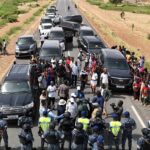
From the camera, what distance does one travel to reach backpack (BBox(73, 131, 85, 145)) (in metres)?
12.0

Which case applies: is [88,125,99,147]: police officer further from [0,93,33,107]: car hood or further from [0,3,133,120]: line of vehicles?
[0,93,33,107]: car hood

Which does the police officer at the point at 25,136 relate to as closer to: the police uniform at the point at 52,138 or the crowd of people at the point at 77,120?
the crowd of people at the point at 77,120

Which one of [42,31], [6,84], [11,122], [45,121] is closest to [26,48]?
[42,31]

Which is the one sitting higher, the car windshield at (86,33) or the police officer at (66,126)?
the police officer at (66,126)

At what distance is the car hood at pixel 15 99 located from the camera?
1671cm

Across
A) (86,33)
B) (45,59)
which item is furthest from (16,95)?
(86,33)

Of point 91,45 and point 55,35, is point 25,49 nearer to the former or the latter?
point 55,35

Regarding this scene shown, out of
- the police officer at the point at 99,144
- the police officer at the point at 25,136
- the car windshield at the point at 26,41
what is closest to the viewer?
the police officer at the point at 99,144

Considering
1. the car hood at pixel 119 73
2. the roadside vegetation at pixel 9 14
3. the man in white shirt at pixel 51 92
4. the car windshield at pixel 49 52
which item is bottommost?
the roadside vegetation at pixel 9 14

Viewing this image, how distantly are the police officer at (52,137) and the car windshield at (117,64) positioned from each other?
40.5ft

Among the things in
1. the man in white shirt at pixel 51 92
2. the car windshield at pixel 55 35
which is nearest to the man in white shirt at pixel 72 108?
the man in white shirt at pixel 51 92

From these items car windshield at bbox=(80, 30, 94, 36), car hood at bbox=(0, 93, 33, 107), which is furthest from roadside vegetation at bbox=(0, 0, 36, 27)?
car hood at bbox=(0, 93, 33, 107)

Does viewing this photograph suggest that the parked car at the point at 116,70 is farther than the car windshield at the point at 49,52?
No

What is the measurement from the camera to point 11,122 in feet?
54.5
